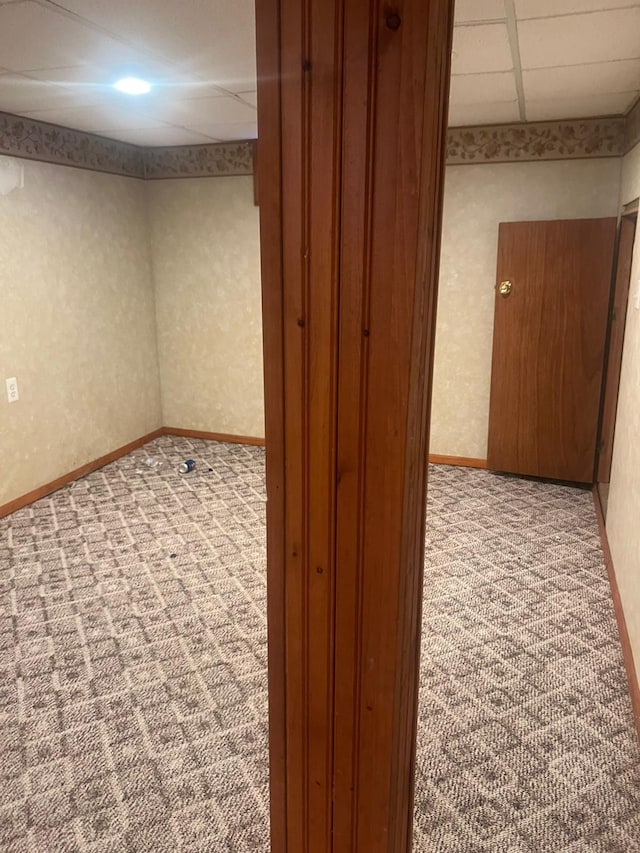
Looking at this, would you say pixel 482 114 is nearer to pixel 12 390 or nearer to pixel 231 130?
pixel 231 130

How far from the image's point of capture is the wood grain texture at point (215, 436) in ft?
15.9

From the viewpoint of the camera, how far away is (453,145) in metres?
3.85

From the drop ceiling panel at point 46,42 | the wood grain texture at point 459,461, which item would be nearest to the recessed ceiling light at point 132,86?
the drop ceiling panel at point 46,42

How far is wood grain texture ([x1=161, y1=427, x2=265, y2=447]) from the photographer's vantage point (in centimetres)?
485

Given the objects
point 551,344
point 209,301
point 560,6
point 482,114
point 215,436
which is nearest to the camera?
point 560,6

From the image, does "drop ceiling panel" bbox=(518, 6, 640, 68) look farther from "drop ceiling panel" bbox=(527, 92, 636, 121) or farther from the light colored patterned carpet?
the light colored patterned carpet

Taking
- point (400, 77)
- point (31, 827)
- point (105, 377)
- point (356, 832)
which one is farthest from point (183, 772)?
point (105, 377)

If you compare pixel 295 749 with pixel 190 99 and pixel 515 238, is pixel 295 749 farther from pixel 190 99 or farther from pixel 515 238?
pixel 515 238

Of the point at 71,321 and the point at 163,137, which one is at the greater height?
the point at 163,137

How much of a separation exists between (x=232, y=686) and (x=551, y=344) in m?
2.80

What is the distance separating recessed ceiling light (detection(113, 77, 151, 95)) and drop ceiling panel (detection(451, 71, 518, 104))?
4.26 ft

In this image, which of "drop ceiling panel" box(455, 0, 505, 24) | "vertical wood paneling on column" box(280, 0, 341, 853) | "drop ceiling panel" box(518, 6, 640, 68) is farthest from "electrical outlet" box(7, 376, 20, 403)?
"vertical wood paneling on column" box(280, 0, 341, 853)

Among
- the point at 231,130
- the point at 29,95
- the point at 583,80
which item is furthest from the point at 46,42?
the point at 583,80

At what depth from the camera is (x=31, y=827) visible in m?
1.66
